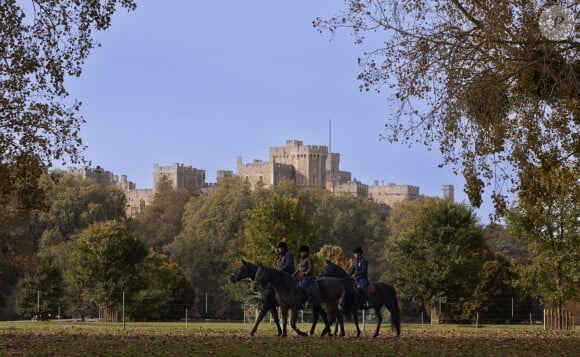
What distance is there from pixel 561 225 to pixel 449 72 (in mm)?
21950

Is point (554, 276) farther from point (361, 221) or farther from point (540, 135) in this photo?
point (361, 221)

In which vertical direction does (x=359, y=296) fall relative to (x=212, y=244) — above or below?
below

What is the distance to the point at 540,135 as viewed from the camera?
76.1 ft

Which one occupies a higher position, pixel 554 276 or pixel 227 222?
pixel 227 222

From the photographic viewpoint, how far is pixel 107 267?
181 feet

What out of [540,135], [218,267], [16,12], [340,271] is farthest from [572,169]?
[218,267]

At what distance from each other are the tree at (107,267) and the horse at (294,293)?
29778 millimetres

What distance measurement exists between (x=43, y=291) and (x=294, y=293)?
3823cm

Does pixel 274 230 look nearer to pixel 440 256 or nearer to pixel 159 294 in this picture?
pixel 440 256

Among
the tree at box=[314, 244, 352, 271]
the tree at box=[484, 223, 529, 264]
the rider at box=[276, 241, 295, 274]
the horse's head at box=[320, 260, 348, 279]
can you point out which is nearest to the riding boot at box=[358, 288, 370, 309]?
the horse's head at box=[320, 260, 348, 279]

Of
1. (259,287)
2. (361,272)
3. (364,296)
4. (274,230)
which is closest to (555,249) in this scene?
(274,230)

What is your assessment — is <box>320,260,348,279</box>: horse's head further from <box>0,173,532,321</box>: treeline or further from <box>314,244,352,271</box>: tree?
<box>314,244,352,271</box>: tree

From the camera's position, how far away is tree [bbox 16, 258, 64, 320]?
199 feet

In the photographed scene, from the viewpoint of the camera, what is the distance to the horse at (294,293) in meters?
24.4
